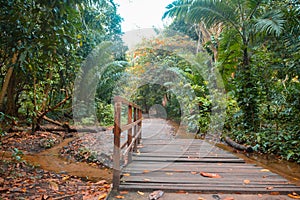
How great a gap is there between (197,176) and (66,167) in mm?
2506

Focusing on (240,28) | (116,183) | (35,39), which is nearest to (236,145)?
(240,28)

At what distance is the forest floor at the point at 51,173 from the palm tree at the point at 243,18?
3.32 meters

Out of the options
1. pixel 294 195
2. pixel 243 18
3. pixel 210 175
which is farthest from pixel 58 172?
pixel 243 18

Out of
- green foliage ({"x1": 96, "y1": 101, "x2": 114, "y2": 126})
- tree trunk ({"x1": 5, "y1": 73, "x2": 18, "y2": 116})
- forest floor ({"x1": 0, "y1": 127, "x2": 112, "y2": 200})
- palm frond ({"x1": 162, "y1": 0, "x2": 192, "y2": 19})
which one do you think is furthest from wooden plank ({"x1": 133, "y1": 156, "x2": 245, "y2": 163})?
green foliage ({"x1": 96, "y1": 101, "x2": 114, "y2": 126})

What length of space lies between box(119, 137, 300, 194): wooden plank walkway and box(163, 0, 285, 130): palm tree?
1.90 metres

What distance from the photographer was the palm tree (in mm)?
4938

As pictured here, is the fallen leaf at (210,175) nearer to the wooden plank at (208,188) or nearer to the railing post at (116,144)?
the wooden plank at (208,188)

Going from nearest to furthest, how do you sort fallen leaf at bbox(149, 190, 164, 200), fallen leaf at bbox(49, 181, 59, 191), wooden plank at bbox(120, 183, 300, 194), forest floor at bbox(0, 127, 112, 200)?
fallen leaf at bbox(149, 190, 164, 200)
wooden plank at bbox(120, 183, 300, 194)
forest floor at bbox(0, 127, 112, 200)
fallen leaf at bbox(49, 181, 59, 191)

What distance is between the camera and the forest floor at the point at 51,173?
2.71 meters

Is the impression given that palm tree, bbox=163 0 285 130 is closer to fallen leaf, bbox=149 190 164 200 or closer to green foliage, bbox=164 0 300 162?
green foliage, bbox=164 0 300 162

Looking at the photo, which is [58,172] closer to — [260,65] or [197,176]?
[197,176]

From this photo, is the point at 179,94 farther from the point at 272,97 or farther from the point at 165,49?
the point at 272,97

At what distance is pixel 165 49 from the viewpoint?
12.9 m

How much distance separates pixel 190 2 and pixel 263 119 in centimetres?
338
